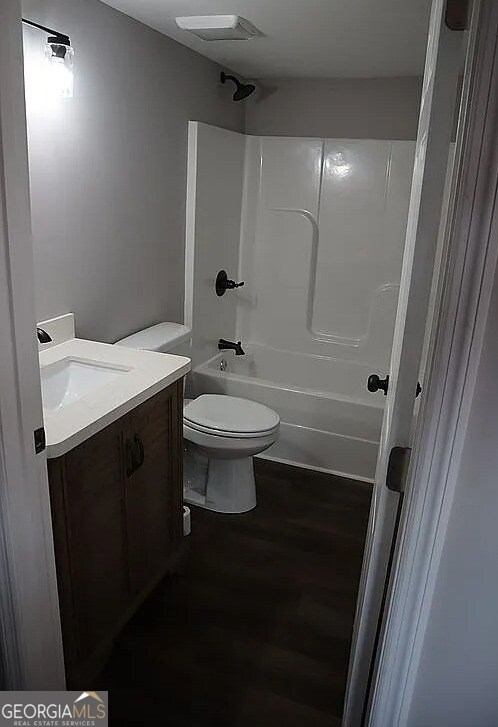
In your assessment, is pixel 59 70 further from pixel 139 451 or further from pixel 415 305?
pixel 415 305

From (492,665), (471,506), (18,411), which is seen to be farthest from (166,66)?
(492,665)

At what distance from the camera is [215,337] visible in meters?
3.57

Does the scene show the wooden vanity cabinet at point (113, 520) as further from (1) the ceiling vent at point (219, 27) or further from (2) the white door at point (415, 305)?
(1) the ceiling vent at point (219, 27)

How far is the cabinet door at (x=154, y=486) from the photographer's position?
6.05 feet

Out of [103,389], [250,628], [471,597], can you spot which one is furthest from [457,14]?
[250,628]

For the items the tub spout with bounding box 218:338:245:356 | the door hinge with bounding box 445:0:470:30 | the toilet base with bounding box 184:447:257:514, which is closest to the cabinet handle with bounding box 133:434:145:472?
the toilet base with bounding box 184:447:257:514

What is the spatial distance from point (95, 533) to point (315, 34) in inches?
81.1

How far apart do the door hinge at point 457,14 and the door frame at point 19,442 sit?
2.36 feet

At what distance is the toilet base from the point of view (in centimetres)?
271

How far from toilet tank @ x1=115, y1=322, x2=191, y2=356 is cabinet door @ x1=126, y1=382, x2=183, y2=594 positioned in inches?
21.8

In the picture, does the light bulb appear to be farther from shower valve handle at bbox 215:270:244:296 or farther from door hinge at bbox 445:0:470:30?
shower valve handle at bbox 215:270:244:296

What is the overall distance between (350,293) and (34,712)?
2.91m

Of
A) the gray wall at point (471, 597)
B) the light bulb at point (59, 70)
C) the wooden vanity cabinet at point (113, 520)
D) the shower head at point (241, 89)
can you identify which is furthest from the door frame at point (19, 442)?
the shower head at point (241, 89)

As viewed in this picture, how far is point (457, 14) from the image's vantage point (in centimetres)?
86
